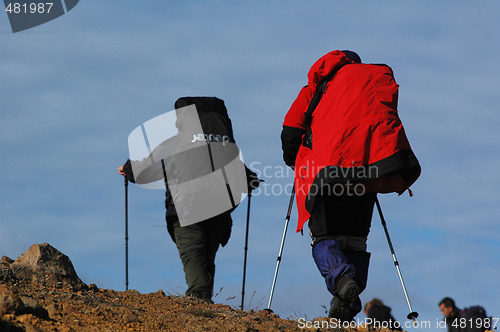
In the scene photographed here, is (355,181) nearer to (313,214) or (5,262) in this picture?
(313,214)

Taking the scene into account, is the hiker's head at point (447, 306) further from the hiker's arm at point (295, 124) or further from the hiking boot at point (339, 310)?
the hiker's arm at point (295, 124)

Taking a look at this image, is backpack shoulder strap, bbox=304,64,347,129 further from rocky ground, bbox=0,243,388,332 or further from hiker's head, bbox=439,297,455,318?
hiker's head, bbox=439,297,455,318

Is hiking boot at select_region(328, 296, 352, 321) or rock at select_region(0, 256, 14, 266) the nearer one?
hiking boot at select_region(328, 296, 352, 321)

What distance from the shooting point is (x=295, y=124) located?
777 cm

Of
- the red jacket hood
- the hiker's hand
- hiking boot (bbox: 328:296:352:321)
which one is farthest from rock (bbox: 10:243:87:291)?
the red jacket hood

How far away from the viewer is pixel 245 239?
11.3 m

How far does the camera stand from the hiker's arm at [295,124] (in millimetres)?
7715

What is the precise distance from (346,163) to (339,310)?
1.32 meters

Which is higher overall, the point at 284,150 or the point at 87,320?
the point at 284,150

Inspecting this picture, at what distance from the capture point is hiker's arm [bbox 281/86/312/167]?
25.3 feet

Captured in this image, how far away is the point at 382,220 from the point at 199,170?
8.17 ft

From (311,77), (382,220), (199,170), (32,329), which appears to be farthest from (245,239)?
(32,329)

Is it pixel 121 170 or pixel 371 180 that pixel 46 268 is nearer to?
pixel 121 170

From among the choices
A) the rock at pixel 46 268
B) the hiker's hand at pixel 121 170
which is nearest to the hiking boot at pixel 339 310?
the rock at pixel 46 268
